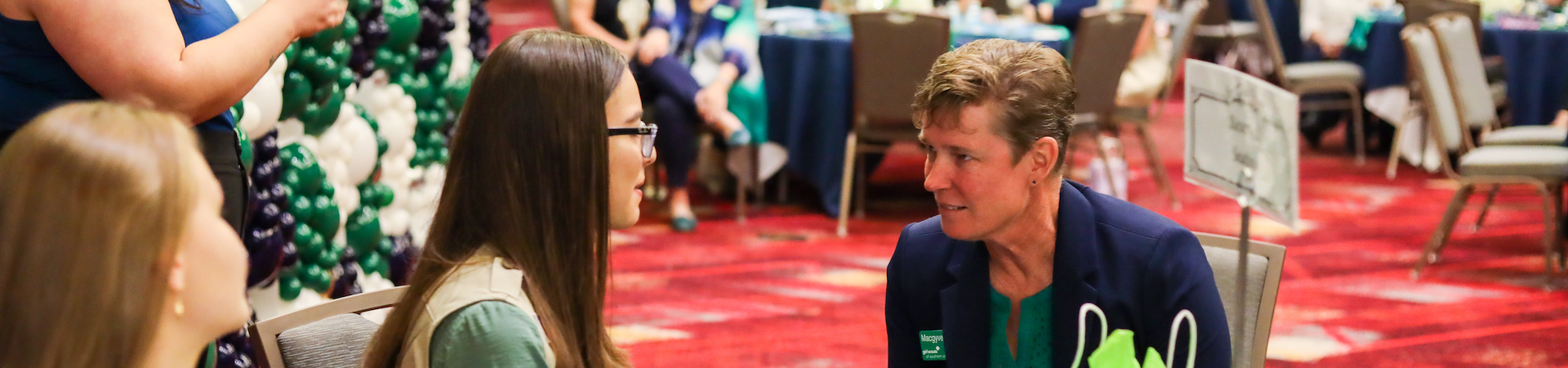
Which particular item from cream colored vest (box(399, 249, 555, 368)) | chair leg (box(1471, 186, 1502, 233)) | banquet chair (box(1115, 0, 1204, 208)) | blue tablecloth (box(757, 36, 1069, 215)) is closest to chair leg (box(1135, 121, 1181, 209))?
banquet chair (box(1115, 0, 1204, 208))

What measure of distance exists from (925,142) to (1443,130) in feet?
11.0

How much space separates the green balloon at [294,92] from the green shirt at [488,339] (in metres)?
1.35

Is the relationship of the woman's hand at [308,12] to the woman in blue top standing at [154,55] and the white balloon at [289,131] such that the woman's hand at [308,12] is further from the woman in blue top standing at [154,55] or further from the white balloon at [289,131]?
the white balloon at [289,131]

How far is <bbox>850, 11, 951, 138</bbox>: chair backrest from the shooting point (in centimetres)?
436

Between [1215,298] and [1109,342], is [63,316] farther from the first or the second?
[1215,298]

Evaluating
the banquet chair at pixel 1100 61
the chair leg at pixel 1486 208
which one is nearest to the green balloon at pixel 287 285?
the banquet chair at pixel 1100 61

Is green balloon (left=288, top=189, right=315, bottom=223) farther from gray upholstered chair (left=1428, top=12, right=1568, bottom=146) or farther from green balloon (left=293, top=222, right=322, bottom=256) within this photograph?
gray upholstered chair (left=1428, top=12, right=1568, bottom=146)

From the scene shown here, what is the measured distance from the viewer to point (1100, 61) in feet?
15.5

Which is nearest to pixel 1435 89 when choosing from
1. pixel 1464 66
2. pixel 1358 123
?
pixel 1464 66

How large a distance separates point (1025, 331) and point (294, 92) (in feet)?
4.94

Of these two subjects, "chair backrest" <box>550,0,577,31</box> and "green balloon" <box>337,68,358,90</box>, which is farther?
"chair backrest" <box>550,0,577,31</box>

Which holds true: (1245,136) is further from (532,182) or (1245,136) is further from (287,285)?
(287,285)

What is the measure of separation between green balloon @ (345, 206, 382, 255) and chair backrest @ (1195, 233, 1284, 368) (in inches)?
76.0

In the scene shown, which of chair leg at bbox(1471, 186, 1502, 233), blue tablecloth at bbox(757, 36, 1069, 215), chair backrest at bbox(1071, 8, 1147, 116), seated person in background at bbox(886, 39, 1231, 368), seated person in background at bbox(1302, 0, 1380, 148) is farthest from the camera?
seated person in background at bbox(1302, 0, 1380, 148)
